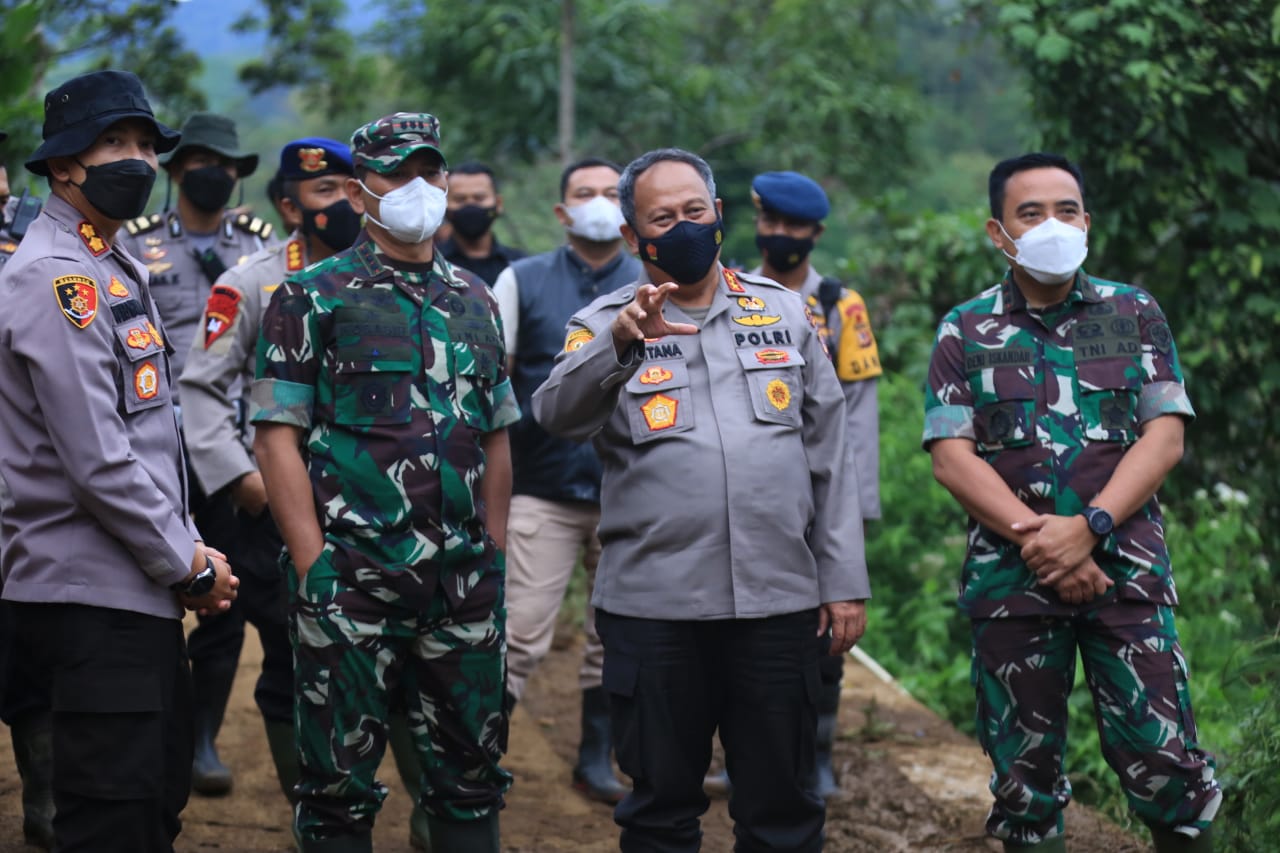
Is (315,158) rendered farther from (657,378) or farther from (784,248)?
(784,248)

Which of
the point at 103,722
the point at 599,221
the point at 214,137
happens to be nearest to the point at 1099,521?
the point at 599,221

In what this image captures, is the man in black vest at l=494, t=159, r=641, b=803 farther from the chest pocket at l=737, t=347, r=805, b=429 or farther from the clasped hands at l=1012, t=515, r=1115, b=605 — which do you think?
the clasped hands at l=1012, t=515, r=1115, b=605

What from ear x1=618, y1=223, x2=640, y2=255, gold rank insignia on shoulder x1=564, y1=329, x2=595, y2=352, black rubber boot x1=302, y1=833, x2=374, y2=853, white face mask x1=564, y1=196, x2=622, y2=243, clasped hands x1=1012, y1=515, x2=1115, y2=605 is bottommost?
black rubber boot x1=302, y1=833, x2=374, y2=853

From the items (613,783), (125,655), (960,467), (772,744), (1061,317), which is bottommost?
(613,783)

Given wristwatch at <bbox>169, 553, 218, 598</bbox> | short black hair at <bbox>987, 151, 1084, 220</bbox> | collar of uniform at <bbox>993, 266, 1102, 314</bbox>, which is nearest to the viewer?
wristwatch at <bbox>169, 553, 218, 598</bbox>

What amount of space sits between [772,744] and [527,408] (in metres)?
2.18

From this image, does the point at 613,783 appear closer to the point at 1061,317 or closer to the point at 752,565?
the point at 752,565

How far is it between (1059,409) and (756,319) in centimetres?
91

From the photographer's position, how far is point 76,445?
10.7 feet

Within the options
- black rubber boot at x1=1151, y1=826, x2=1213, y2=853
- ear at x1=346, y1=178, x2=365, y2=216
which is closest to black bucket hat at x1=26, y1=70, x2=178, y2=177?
ear at x1=346, y1=178, x2=365, y2=216

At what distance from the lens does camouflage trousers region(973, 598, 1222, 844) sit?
3863 mm

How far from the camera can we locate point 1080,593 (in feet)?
12.8

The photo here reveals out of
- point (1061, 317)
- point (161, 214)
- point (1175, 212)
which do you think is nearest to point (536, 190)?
point (1175, 212)

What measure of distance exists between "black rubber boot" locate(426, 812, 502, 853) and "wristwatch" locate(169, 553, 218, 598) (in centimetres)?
96
